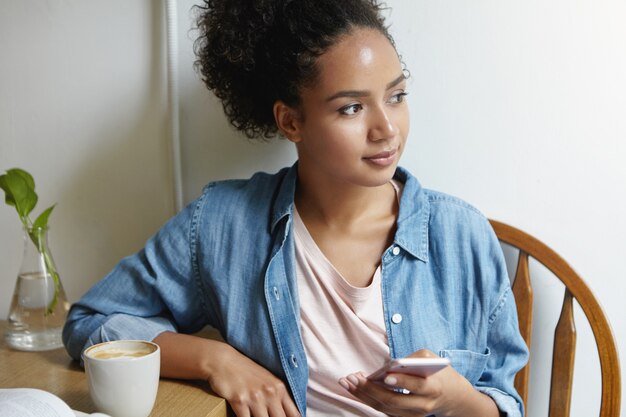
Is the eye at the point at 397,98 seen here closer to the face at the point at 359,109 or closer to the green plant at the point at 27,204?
the face at the point at 359,109

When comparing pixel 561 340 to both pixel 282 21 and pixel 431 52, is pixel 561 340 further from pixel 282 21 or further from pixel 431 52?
pixel 282 21

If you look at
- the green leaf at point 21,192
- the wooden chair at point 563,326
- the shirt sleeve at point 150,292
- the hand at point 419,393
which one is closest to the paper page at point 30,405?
the shirt sleeve at point 150,292

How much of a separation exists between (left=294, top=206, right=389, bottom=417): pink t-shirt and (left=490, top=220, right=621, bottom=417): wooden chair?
0.26 m

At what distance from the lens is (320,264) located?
43.9 inches

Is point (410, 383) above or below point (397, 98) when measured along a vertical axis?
below

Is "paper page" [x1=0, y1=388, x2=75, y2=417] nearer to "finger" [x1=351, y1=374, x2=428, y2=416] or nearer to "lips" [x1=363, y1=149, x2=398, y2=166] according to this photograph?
"finger" [x1=351, y1=374, x2=428, y2=416]

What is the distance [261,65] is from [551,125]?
486 millimetres

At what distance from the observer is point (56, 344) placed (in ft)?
4.18

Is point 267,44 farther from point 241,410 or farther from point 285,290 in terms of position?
point 241,410

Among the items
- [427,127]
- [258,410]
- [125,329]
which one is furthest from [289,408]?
[427,127]

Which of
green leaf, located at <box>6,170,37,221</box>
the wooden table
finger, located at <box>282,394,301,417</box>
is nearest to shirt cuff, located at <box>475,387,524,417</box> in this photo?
finger, located at <box>282,394,301,417</box>

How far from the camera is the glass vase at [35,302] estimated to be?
1.27 meters

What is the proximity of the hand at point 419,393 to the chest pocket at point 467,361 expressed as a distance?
0.18ft

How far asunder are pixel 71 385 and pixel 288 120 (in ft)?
1.72
